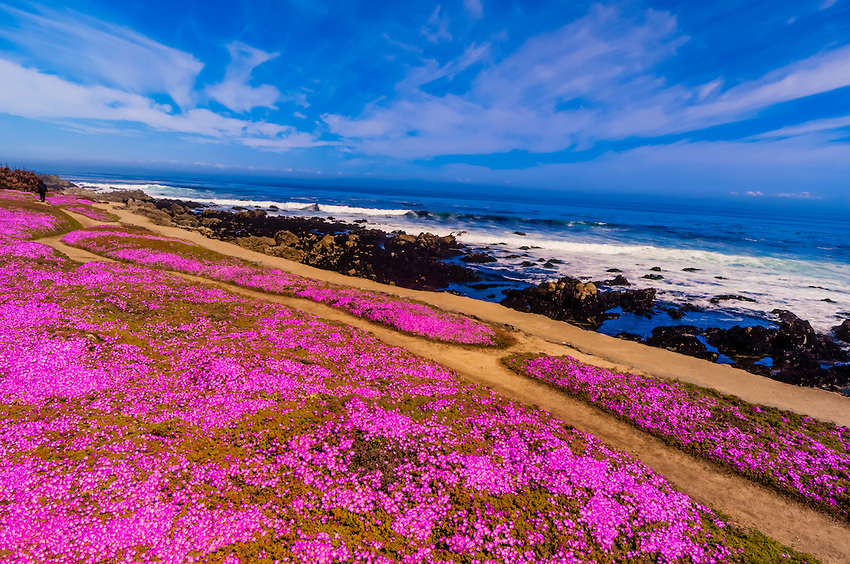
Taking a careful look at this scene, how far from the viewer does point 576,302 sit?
25.0 meters

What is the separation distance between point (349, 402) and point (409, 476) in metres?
3.16

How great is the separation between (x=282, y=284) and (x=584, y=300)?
20454 mm

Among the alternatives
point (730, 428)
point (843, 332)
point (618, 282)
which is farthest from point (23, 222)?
point (843, 332)

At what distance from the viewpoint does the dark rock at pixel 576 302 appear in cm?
2405

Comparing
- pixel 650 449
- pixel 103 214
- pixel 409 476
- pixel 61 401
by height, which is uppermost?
pixel 103 214

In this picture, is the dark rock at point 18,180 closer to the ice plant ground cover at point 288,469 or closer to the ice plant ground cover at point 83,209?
the ice plant ground cover at point 83,209

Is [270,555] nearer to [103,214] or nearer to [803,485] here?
[803,485]

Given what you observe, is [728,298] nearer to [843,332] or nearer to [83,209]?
[843,332]

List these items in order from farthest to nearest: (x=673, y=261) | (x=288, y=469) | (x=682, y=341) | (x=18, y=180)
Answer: (x=18, y=180) → (x=673, y=261) → (x=682, y=341) → (x=288, y=469)

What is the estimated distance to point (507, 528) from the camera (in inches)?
271

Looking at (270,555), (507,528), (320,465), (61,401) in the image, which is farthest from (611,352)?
(61,401)

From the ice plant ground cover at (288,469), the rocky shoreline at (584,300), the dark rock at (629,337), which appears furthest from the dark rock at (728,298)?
the ice plant ground cover at (288,469)

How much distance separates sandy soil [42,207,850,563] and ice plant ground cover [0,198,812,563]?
3.80 ft

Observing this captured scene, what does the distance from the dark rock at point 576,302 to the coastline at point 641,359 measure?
144cm
